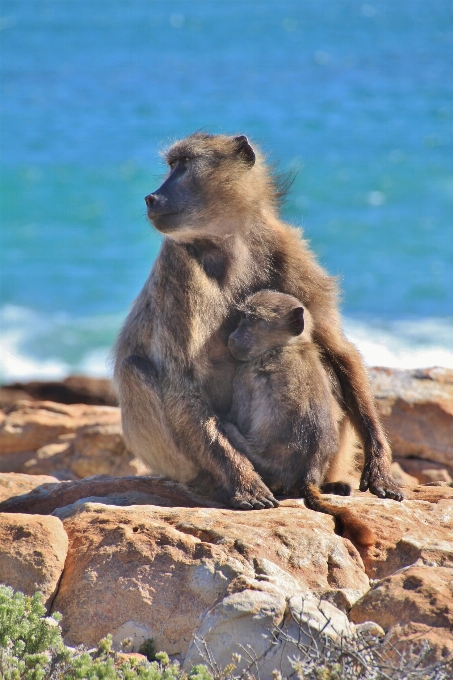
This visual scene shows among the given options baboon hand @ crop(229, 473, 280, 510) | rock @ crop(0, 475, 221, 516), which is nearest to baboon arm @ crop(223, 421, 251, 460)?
baboon hand @ crop(229, 473, 280, 510)

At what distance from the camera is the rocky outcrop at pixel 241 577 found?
3672 millimetres

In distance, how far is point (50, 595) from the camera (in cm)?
411

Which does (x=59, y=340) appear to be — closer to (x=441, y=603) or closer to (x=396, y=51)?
(x=441, y=603)

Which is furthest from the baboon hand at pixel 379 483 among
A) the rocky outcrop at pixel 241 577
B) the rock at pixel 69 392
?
the rock at pixel 69 392

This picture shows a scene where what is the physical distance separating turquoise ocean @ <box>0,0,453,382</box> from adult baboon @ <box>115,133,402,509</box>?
22.9 ft

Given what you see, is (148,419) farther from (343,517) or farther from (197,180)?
(197,180)

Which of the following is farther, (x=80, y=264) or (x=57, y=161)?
(x=57, y=161)

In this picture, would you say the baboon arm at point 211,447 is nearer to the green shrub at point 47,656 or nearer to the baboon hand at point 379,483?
the baboon hand at point 379,483

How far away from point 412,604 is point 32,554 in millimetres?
1575

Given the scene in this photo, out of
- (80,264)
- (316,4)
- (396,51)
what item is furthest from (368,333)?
(316,4)

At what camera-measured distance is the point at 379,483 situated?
5.27 meters

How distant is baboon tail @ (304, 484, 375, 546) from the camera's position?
4609 mm

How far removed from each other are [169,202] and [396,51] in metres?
21.0

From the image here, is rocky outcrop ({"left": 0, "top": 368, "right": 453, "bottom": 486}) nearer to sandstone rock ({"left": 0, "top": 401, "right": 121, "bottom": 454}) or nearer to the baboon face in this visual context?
sandstone rock ({"left": 0, "top": 401, "right": 121, "bottom": 454})
